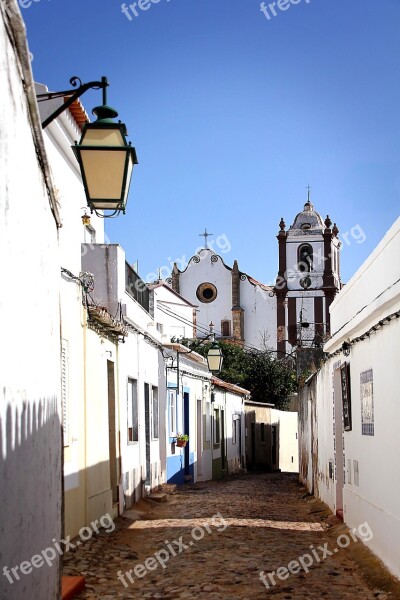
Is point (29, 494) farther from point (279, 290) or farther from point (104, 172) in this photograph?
point (279, 290)

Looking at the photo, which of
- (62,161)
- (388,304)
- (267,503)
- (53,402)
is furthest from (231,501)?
(53,402)

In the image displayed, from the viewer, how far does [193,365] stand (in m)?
23.5

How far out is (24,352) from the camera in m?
4.75

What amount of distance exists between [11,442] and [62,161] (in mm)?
8309

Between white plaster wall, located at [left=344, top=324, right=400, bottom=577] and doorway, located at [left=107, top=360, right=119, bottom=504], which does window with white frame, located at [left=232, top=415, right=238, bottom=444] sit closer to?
doorway, located at [left=107, top=360, right=119, bottom=504]

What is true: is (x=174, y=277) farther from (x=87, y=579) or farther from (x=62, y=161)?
(x=87, y=579)

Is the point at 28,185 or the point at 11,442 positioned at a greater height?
the point at 28,185

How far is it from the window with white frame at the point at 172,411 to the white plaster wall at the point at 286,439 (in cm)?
1647

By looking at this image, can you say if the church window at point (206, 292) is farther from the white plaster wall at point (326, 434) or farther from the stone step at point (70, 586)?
the stone step at point (70, 586)

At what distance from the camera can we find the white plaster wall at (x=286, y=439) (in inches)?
1421

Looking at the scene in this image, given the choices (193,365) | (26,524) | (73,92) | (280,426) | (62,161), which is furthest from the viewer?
(280,426)

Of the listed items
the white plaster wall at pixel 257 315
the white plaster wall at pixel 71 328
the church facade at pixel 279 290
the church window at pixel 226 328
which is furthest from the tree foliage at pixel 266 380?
the white plaster wall at pixel 71 328

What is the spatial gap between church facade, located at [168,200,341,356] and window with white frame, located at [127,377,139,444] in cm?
3377

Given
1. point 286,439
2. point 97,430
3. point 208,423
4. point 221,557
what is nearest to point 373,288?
point 221,557
